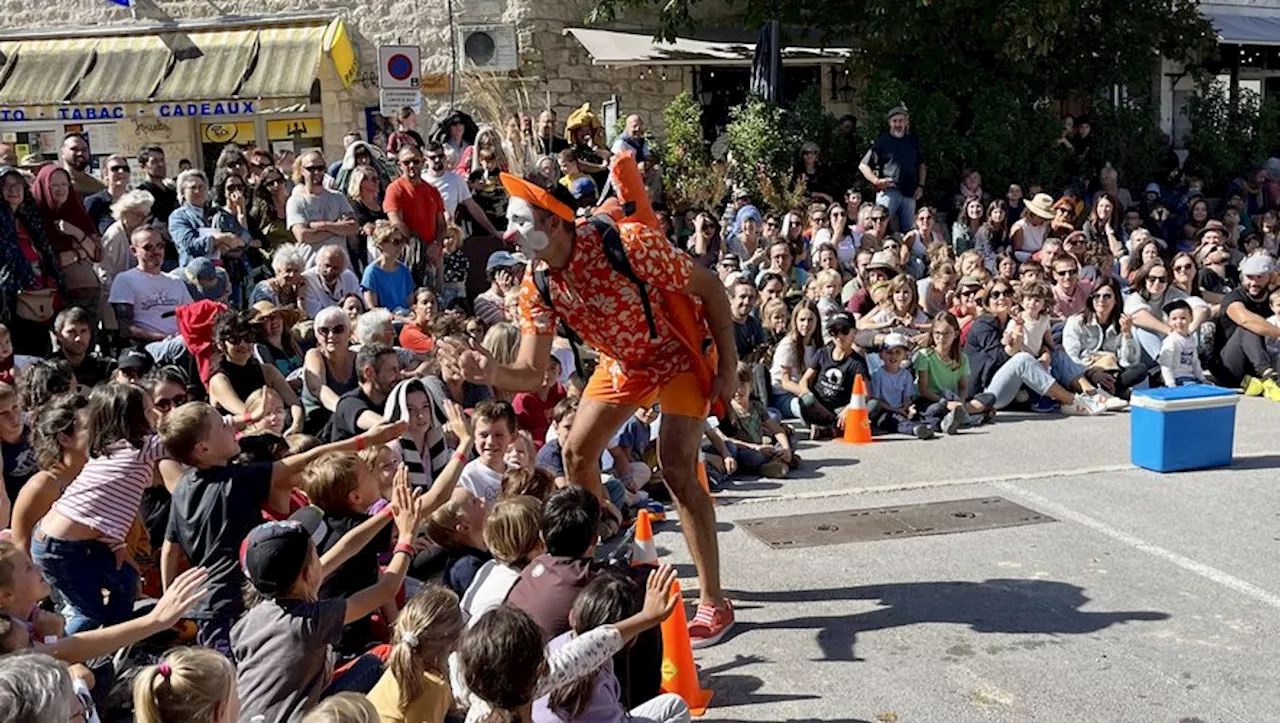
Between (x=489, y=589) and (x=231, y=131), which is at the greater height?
(x=231, y=131)

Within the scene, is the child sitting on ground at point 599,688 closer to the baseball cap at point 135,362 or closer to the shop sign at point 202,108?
the baseball cap at point 135,362

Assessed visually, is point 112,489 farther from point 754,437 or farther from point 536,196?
point 754,437

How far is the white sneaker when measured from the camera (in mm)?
10172

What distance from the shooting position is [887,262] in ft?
38.4

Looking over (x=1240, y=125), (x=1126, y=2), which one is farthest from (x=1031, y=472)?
(x=1240, y=125)

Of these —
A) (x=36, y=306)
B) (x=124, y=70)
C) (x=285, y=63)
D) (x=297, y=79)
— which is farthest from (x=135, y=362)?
(x=124, y=70)

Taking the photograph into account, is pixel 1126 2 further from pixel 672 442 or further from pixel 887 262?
pixel 672 442

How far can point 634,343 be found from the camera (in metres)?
5.27

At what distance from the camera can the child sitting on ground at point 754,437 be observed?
8336mm

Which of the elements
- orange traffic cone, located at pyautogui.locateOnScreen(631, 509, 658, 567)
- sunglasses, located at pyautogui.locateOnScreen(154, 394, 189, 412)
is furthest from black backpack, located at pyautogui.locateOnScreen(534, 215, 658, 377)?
sunglasses, located at pyautogui.locateOnScreen(154, 394, 189, 412)

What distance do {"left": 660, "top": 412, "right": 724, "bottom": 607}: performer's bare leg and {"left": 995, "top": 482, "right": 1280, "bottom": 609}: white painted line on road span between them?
220 cm

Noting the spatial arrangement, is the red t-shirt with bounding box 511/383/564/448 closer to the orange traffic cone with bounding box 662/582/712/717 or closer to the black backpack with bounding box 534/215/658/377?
the black backpack with bounding box 534/215/658/377

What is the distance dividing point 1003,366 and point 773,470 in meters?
2.82

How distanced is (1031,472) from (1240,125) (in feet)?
40.9
